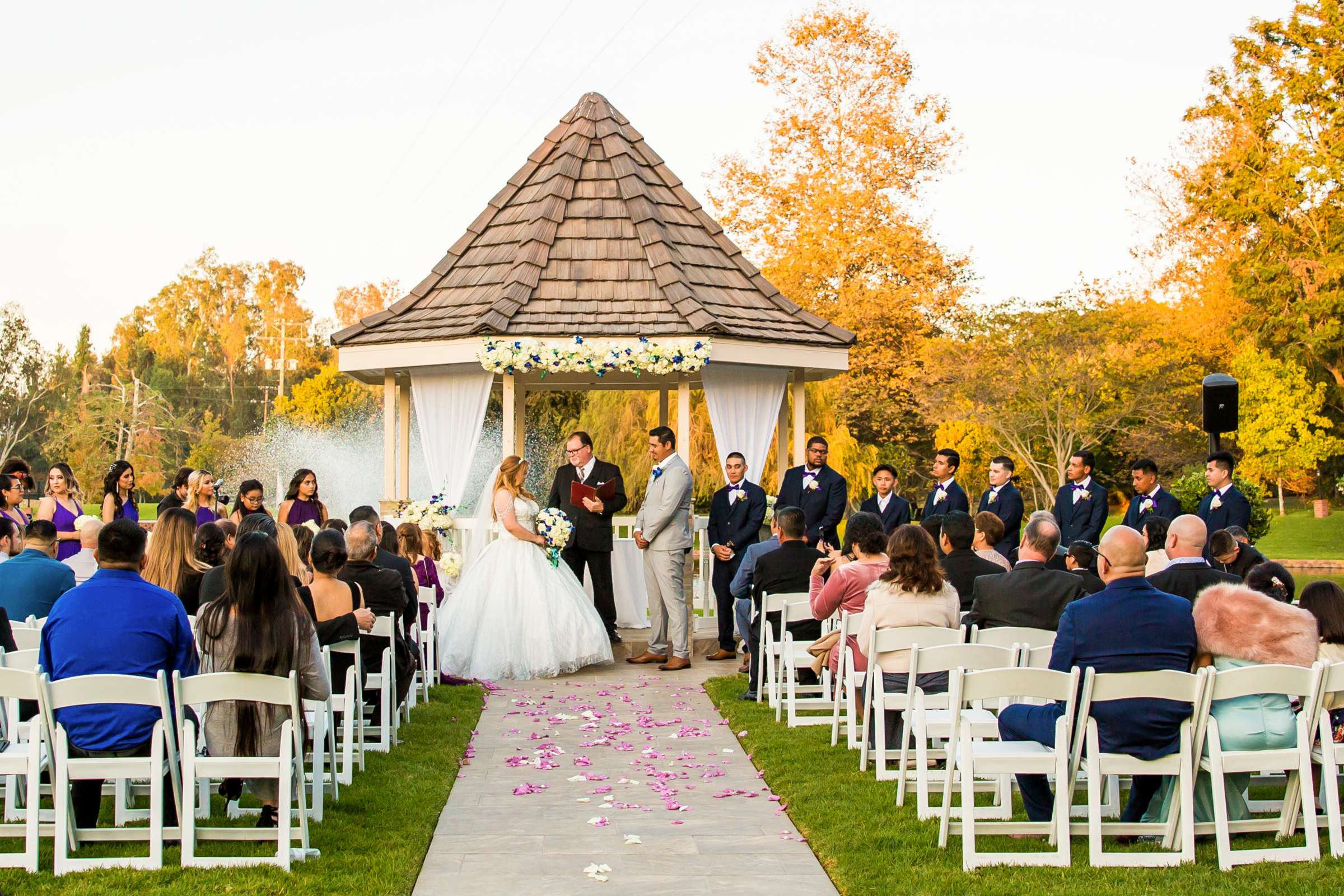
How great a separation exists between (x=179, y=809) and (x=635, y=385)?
A: 1029cm

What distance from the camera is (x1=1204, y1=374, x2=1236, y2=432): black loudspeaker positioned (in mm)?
14016

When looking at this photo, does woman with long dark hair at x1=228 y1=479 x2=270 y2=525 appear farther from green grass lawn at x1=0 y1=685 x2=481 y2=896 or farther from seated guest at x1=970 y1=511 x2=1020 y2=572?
seated guest at x1=970 y1=511 x2=1020 y2=572

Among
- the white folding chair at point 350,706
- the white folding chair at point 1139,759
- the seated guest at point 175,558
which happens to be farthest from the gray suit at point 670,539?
the white folding chair at point 1139,759

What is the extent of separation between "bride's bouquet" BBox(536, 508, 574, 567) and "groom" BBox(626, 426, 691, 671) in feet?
2.13

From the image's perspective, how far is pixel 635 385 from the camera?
609 inches

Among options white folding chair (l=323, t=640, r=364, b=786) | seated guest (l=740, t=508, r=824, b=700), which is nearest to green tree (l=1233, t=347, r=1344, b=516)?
seated guest (l=740, t=508, r=824, b=700)

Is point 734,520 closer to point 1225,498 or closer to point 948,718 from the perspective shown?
point 1225,498

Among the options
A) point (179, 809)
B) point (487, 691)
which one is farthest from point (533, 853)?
point (487, 691)

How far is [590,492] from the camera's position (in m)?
12.1

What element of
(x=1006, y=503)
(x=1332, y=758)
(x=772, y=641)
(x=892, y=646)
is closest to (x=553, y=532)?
(x=772, y=641)

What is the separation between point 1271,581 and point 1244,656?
1.73 metres

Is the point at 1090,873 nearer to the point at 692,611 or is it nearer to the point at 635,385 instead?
the point at 692,611

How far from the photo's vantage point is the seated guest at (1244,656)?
18.2ft

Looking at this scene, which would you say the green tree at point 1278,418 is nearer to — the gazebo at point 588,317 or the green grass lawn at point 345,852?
the gazebo at point 588,317
